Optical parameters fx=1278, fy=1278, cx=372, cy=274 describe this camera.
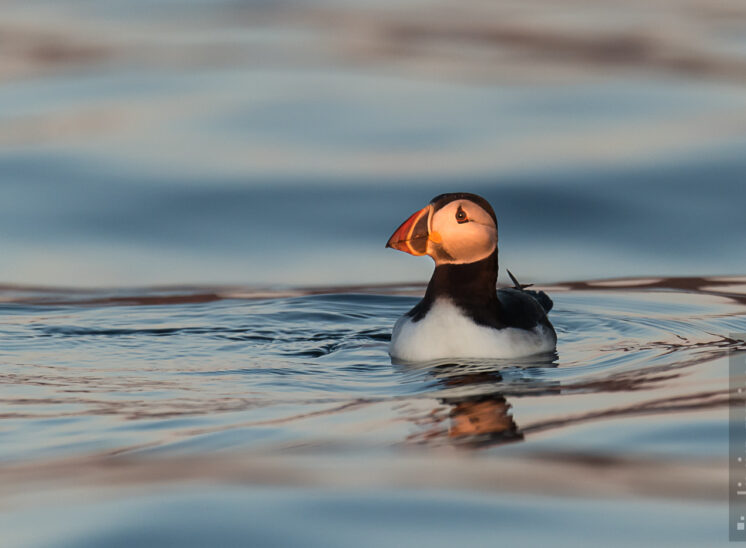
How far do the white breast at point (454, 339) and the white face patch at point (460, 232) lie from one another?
25 centimetres

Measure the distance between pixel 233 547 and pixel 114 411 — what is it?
5.33ft

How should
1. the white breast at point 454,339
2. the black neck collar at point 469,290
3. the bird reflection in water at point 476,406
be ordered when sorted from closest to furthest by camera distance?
1. the bird reflection in water at point 476,406
2. the white breast at point 454,339
3. the black neck collar at point 469,290

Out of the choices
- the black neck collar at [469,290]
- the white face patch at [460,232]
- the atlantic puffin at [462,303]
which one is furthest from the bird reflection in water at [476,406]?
the white face patch at [460,232]

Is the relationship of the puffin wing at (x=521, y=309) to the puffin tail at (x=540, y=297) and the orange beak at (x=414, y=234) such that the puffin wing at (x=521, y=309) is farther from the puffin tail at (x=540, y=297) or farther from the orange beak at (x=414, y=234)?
the orange beak at (x=414, y=234)

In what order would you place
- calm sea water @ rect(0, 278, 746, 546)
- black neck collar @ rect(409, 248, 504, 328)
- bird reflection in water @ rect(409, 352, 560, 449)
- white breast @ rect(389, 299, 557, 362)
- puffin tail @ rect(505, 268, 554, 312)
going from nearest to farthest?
calm sea water @ rect(0, 278, 746, 546) < bird reflection in water @ rect(409, 352, 560, 449) < white breast @ rect(389, 299, 557, 362) < black neck collar @ rect(409, 248, 504, 328) < puffin tail @ rect(505, 268, 554, 312)

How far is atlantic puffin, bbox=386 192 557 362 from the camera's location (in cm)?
557

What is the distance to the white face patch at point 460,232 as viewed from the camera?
5.82 metres

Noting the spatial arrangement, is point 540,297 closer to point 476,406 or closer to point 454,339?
point 454,339

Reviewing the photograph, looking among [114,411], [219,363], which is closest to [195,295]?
[219,363]

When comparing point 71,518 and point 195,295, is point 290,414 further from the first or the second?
point 195,295

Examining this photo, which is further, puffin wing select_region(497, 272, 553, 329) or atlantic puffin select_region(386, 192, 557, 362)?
puffin wing select_region(497, 272, 553, 329)

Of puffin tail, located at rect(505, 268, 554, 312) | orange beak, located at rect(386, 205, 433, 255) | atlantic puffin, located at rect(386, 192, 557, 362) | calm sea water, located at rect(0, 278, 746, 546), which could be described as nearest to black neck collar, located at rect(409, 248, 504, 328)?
atlantic puffin, located at rect(386, 192, 557, 362)

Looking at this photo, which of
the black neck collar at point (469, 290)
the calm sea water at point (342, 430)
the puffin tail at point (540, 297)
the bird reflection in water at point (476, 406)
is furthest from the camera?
the puffin tail at point (540, 297)

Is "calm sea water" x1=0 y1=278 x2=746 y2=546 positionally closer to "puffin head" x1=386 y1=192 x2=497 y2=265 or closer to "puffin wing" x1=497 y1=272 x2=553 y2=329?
"puffin wing" x1=497 y1=272 x2=553 y2=329
